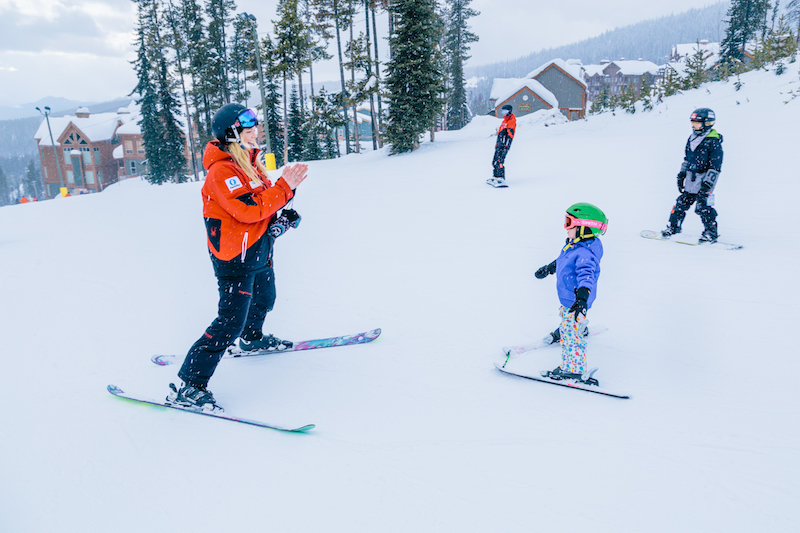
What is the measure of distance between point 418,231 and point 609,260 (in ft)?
10.3

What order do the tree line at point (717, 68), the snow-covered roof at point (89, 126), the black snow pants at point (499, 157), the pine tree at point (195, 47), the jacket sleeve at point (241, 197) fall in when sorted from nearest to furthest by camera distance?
the jacket sleeve at point (241, 197)
the black snow pants at point (499, 157)
the tree line at point (717, 68)
the pine tree at point (195, 47)
the snow-covered roof at point (89, 126)

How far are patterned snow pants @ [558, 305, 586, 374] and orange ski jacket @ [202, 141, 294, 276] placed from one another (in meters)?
2.18

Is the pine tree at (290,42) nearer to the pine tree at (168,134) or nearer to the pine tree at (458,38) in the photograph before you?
the pine tree at (168,134)

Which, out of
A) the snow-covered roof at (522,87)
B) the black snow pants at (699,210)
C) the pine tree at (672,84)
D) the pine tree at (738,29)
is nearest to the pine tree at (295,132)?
the snow-covered roof at (522,87)

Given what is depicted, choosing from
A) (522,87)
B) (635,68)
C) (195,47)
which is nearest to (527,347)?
(195,47)

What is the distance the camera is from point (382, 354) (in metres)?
3.79

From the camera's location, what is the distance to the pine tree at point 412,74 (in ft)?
58.5

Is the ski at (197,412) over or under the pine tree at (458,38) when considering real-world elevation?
under

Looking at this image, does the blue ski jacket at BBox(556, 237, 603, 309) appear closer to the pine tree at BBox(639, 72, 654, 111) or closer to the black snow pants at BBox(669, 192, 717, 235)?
the black snow pants at BBox(669, 192, 717, 235)

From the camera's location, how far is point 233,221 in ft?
9.20

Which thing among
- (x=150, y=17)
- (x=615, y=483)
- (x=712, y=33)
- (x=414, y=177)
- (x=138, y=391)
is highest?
(x=712, y=33)

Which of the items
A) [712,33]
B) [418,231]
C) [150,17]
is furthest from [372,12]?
[712,33]

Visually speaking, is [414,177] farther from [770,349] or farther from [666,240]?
[770,349]

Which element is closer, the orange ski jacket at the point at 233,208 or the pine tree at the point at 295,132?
the orange ski jacket at the point at 233,208
